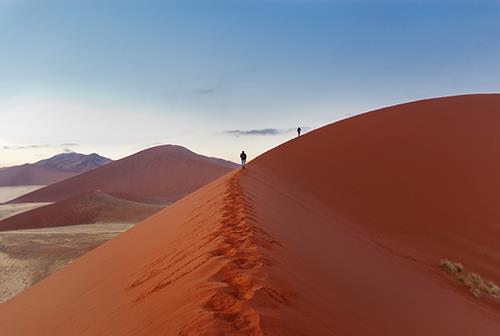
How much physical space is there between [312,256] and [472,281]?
565 cm

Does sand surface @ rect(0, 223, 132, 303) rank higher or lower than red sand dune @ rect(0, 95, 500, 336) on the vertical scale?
lower

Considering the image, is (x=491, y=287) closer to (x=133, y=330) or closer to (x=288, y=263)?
(x=288, y=263)

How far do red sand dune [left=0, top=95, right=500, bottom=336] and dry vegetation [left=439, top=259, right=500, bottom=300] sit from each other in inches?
10.6

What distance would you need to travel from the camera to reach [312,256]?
6094mm

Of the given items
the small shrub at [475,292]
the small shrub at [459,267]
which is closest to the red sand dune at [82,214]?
the small shrub at [459,267]

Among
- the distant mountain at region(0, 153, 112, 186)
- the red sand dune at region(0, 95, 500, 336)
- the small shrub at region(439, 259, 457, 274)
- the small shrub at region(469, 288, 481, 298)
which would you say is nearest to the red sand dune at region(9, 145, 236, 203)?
the red sand dune at region(0, 95, 500, 336)

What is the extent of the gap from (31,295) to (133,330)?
5.97m

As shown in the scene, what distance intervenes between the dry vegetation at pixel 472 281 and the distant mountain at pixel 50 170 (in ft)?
352

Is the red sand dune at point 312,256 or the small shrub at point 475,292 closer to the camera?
the red sand dune at point 312,256

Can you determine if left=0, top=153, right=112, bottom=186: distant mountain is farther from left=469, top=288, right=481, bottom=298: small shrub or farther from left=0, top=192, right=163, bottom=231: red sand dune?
left=469, top=288, right=481, bottom=298: small shrub

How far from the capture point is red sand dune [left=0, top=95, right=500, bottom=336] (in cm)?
393

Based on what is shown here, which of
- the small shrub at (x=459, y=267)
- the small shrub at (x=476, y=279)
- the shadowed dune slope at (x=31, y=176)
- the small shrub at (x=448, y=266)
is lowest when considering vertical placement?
the shadowed dune slope at (x=31, y=176)

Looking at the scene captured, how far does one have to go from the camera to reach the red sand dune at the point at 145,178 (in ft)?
195

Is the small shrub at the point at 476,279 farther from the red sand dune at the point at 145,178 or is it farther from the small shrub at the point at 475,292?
the red sand dune at the point at 145,178
